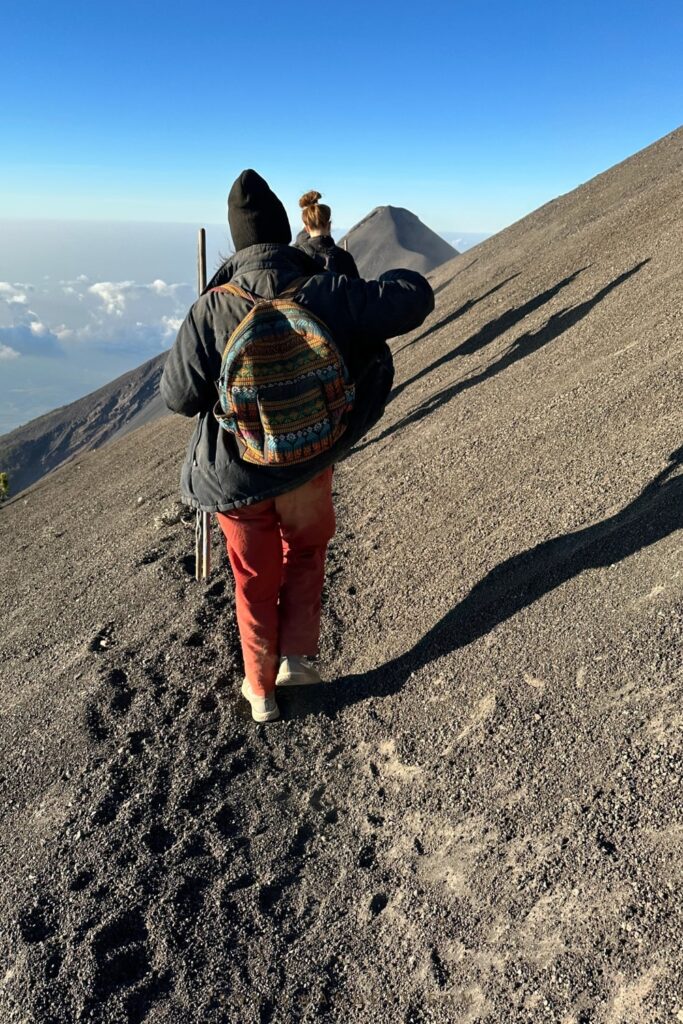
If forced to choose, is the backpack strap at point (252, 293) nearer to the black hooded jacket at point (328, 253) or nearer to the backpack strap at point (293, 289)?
the backpack strap at point (293, 289)

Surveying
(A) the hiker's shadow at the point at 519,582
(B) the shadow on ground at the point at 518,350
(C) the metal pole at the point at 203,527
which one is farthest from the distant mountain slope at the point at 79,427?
(A) the hiker's shadow at the point at 519,582

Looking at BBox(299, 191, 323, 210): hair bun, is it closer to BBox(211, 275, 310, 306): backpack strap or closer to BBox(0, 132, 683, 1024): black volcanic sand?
BBox(0, 132, 683, 1024): black volcanic sand

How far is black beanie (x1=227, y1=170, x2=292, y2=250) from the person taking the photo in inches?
122

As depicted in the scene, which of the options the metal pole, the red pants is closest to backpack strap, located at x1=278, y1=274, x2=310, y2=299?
the red pants

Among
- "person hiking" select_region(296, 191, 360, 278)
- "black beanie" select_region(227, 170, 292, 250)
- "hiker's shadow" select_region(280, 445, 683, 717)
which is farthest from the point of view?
"person hiking" select_region(296, 191, 360, 278)

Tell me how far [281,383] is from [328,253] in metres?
3.18

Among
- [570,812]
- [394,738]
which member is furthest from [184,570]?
[570,812]

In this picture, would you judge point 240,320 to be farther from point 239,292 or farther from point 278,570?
point 278,570

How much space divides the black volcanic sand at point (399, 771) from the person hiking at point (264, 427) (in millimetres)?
429

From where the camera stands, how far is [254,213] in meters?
3.12

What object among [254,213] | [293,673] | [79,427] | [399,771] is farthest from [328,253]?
[79,427]

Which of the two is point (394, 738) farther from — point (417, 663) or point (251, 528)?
point (251, 528)

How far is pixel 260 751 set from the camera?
354cm

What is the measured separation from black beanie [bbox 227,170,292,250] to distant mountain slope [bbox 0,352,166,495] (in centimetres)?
7241
